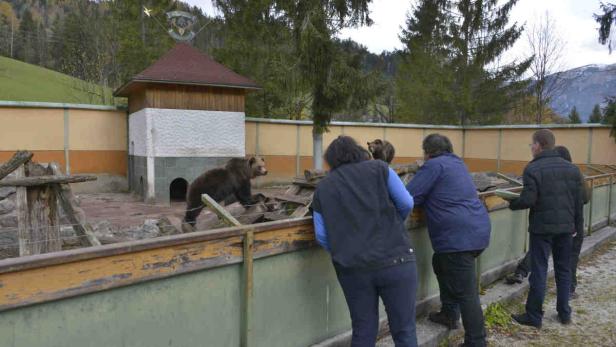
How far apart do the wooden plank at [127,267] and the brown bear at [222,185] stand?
4.55 metres

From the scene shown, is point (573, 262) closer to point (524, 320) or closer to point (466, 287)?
point (524, 320)

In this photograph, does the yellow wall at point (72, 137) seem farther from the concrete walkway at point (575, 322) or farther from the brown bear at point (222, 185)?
the concrete walkway at point (575, 322)

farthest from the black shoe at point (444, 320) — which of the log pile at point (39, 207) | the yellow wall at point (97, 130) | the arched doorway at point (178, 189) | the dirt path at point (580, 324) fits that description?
the yellow wall at point (97, 130)

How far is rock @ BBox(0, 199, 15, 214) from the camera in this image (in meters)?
8.82

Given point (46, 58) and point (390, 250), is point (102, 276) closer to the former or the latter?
point (390, 250)

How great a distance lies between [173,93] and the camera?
12953 millimetres

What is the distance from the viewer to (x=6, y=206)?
9047mm

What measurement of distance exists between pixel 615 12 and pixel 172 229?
19113 millimetres

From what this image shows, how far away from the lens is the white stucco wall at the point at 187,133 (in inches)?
501

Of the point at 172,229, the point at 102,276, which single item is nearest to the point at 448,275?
the point at 102,276

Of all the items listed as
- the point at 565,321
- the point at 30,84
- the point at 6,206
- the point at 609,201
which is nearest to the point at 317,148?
the point at 609,201

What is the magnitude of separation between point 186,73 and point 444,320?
10.9 metres

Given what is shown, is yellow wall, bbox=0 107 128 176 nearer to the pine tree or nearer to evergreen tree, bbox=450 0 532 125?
evergreen tree, bbox=450 0 532 125

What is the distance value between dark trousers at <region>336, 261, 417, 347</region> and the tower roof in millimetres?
10771
